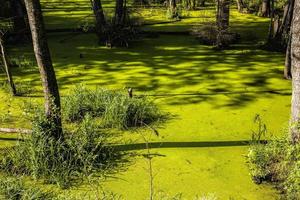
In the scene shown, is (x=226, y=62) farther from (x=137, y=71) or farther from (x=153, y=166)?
(x=153, y=166)

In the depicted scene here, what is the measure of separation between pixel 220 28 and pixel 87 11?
19.5ft

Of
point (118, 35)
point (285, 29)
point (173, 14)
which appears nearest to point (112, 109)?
point (118, 35)

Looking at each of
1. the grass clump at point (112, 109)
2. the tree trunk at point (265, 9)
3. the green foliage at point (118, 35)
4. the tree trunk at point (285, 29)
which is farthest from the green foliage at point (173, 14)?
the grass clump at point (112, 109)

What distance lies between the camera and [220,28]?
904 cm

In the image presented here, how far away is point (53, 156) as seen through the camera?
4.16 metres

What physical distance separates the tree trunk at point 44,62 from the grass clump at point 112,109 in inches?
36.9

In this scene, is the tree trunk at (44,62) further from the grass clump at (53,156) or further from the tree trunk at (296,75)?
the tree trunk at (296,75)

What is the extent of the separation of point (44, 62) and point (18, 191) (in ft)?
4.12

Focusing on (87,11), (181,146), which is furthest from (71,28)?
(181,146)

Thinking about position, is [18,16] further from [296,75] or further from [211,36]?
[296,75]

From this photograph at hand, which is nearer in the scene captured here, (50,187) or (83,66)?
(50,187)

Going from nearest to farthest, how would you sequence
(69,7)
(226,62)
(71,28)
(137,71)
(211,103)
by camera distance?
(211,103) → (137,71) → (226,62) → (71,28) → (69,7)

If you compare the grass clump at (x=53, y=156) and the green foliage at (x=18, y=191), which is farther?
the grass clump at (x=53, y=156)

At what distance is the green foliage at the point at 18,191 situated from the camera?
3.57 m
